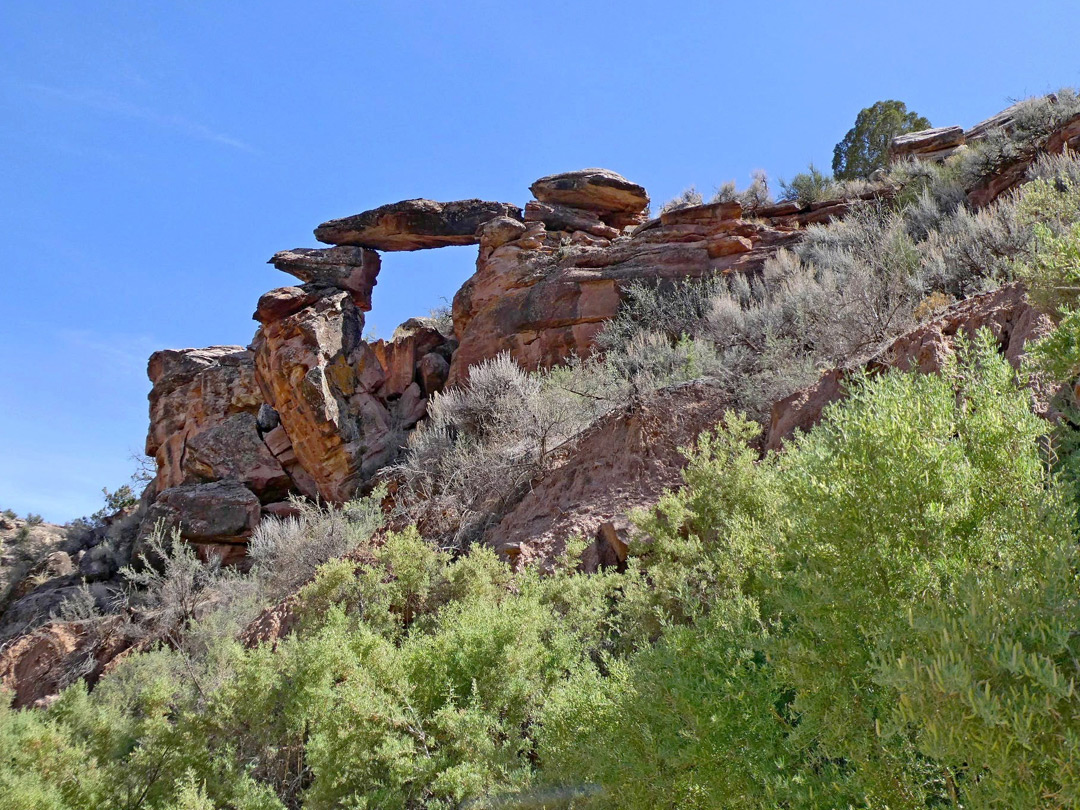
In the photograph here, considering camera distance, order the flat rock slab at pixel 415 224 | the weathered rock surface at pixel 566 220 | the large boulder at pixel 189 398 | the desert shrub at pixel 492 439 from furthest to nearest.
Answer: the large boulder at pixel 189 398 < the flat rock slab at pixel 415 224 < the weathered rock surface at pixel 566 220 < the desert shrub at pixel 492 439

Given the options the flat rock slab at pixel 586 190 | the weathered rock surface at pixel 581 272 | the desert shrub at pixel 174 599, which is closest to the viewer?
the desert shrub at pixel 174 599

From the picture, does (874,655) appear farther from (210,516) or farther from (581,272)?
(210,516)

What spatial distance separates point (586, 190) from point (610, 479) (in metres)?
13.6

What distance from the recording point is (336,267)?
20.0 m

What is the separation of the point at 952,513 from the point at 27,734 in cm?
772

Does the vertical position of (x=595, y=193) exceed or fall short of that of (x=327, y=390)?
it exceeds it

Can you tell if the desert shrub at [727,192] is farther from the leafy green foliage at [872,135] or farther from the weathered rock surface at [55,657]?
the weathered rock surface at [55,657]

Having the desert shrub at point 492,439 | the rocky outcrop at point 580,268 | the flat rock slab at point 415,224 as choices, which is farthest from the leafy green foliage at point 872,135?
the desert shrub at point 492,439

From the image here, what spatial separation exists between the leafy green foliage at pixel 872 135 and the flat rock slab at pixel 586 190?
7.98m

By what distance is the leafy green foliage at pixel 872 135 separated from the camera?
22625mm

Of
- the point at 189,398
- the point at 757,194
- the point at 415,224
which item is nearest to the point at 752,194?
the point at 757,194

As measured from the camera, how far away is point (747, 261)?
15.9 meters

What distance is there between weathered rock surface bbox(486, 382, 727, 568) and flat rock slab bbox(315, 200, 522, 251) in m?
12.9

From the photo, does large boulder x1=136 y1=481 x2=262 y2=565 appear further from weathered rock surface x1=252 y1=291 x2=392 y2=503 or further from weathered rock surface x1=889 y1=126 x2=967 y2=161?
weathered rock surface x1=889 y1=126 x2=967 y2=161
